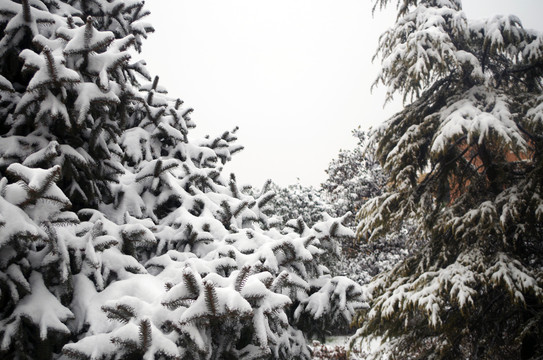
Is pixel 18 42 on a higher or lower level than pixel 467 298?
higher

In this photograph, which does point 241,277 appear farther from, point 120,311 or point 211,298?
point 120,311

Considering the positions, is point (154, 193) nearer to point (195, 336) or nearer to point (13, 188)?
point (13, 188)

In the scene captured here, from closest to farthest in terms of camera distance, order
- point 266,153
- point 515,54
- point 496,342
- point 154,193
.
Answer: point 154,193
point 496,342
point 515,54
point 266,153

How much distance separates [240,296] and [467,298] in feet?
10.9

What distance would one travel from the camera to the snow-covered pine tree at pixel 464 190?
Result: 13.7ft

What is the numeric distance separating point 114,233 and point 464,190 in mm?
5430

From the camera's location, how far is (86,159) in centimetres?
289

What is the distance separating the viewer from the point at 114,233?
2.69 m

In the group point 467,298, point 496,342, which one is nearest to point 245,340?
point 467,298

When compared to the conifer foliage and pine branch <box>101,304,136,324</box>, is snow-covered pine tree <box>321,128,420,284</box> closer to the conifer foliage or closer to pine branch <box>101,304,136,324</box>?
the conifer foliage

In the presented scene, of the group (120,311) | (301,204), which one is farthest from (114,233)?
(301,204)

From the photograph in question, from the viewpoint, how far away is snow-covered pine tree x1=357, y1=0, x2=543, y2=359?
4168 millimetres

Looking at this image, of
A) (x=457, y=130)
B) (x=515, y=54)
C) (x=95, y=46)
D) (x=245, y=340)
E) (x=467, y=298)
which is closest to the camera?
(x=95, y=46)

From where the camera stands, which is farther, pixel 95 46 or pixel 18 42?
pixel 18 42
